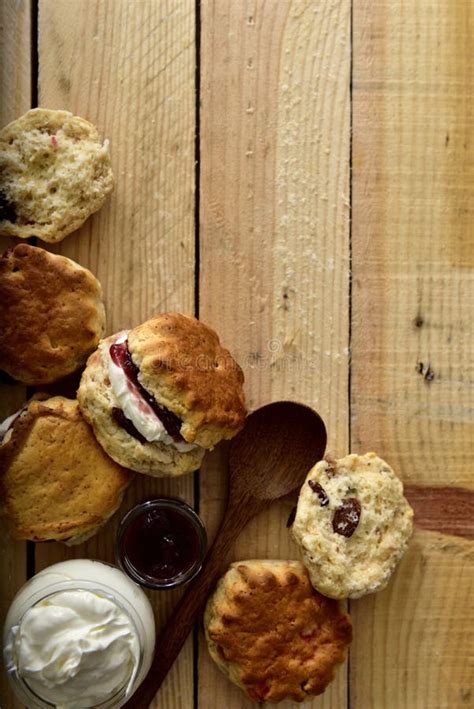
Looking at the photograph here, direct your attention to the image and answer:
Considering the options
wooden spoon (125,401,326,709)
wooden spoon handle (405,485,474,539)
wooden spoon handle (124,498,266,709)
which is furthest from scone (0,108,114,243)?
wooden spoon handle (405,485,474,539)

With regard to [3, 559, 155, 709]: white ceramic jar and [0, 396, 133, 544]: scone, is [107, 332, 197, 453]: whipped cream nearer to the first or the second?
[0, 396, 133, 544]: scone

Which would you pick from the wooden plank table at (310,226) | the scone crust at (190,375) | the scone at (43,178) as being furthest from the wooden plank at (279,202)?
the scone at (43,178)

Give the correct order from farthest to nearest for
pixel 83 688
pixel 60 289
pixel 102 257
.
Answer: pixel 102 257 < pixel 60 289 < pixel 83 688

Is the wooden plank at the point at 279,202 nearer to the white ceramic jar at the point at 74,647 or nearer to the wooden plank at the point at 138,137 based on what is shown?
the wooden plank at the point at 138,137

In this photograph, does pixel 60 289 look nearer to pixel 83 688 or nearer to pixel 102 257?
pixel 102 257

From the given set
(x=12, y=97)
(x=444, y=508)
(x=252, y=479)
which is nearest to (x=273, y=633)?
(x=252, y=479)

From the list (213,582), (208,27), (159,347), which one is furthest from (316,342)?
(208,27)

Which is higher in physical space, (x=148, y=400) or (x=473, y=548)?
(x=148, y=400)
